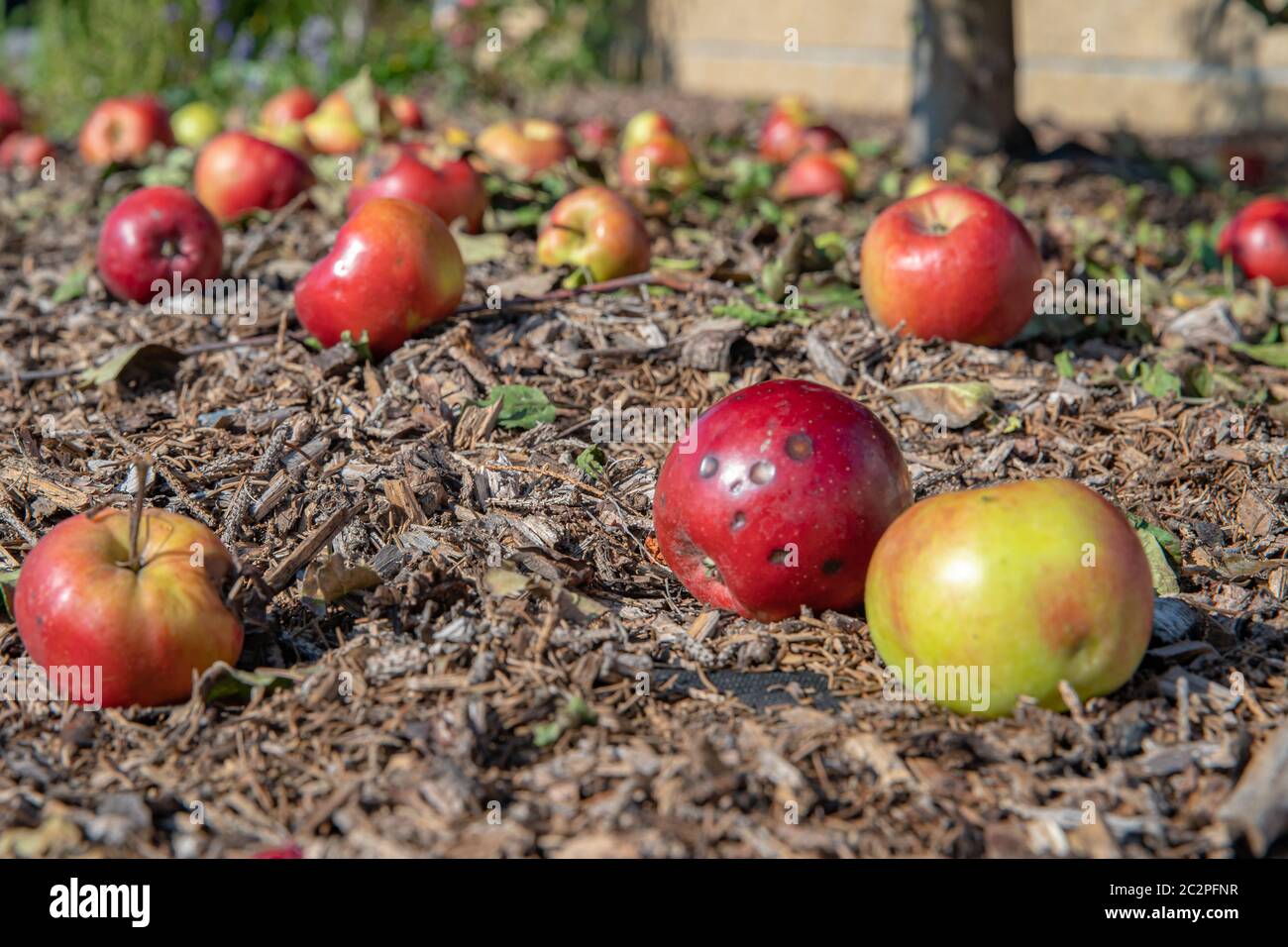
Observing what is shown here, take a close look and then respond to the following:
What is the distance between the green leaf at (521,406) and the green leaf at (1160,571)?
5.55ft

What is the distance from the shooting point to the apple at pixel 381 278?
3945 mm

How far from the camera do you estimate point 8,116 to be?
841cm

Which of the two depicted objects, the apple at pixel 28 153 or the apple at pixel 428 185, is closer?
the apple at pixel 428 185

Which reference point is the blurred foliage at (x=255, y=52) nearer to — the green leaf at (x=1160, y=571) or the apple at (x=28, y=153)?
the apple at (x=28, y=153)

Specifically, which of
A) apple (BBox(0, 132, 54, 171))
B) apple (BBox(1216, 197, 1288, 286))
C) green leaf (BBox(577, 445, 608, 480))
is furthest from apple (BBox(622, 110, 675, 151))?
green leaf (BBox(577, 445, 608, 480))

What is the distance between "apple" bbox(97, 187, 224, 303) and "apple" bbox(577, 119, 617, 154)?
3166 millimetres

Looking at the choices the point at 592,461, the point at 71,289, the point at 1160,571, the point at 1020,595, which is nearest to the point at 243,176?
the point at 71,289

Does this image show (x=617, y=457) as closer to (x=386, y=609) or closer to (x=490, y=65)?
(x=386, y=609)

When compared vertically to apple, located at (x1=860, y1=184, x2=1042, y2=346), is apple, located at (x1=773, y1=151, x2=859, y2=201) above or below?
above

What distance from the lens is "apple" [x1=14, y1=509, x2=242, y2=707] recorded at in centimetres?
242

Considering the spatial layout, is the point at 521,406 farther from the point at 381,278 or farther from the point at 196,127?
the point at 196,127

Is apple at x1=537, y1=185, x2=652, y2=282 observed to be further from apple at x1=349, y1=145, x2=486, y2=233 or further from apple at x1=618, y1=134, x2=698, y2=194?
apple at x1=618, y1=134, x2=698, y2=194

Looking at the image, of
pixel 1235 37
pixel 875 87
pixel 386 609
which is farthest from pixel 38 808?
pixel 875 87

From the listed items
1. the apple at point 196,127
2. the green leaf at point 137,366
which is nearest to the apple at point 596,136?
the apple at point 196,127
